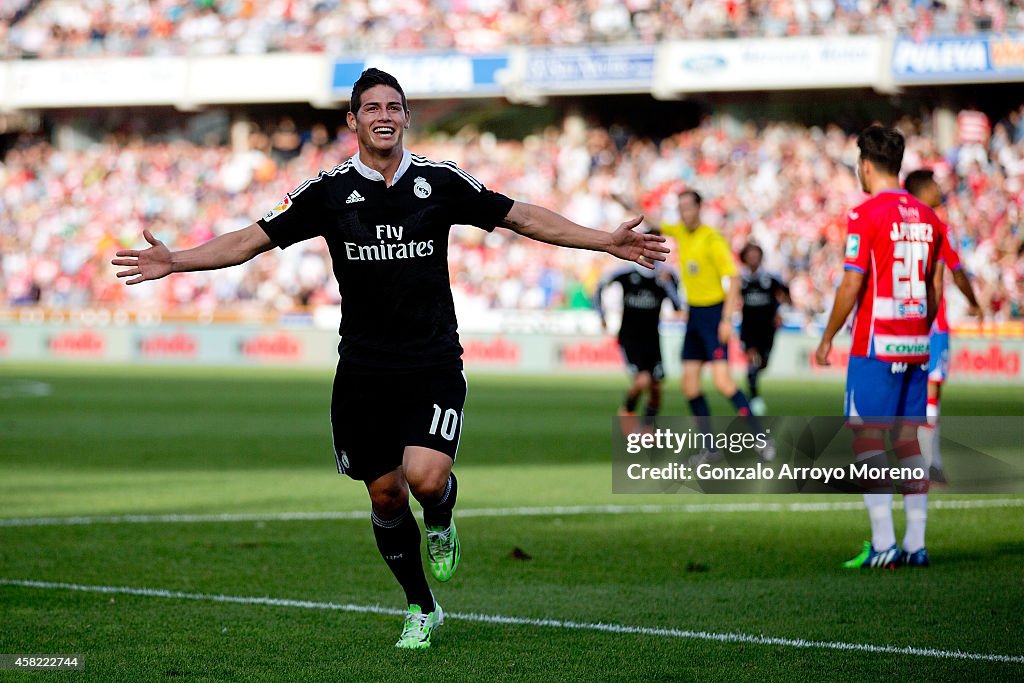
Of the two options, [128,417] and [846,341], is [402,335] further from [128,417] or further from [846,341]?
[846,341]

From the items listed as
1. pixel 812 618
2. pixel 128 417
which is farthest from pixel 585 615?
pixel 128 417

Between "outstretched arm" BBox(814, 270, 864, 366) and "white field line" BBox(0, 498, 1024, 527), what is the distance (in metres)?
3.20

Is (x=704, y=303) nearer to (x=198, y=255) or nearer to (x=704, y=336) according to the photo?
(x=704, y=336)

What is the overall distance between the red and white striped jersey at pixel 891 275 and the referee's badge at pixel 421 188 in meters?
3.01

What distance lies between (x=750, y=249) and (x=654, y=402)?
426 centimetres

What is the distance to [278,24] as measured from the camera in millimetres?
44469

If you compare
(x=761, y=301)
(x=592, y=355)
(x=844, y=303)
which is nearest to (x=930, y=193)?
(x=844, y=303)

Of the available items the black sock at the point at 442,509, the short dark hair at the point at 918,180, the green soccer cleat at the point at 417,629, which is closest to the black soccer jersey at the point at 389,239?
the black sock at the point at 442,509

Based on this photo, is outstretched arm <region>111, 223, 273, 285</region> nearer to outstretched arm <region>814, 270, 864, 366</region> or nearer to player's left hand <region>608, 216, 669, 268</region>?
player's left hand <region>608, 216, 669, 268</region>

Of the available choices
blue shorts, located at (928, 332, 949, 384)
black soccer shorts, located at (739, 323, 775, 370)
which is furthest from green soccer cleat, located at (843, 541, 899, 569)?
black soccer shorts, located at (739, 323, 775, 370)

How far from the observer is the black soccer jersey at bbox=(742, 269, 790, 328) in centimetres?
1964

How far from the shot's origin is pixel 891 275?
8344mm

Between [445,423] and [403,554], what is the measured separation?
68 cm

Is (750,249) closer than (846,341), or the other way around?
(750,249)
